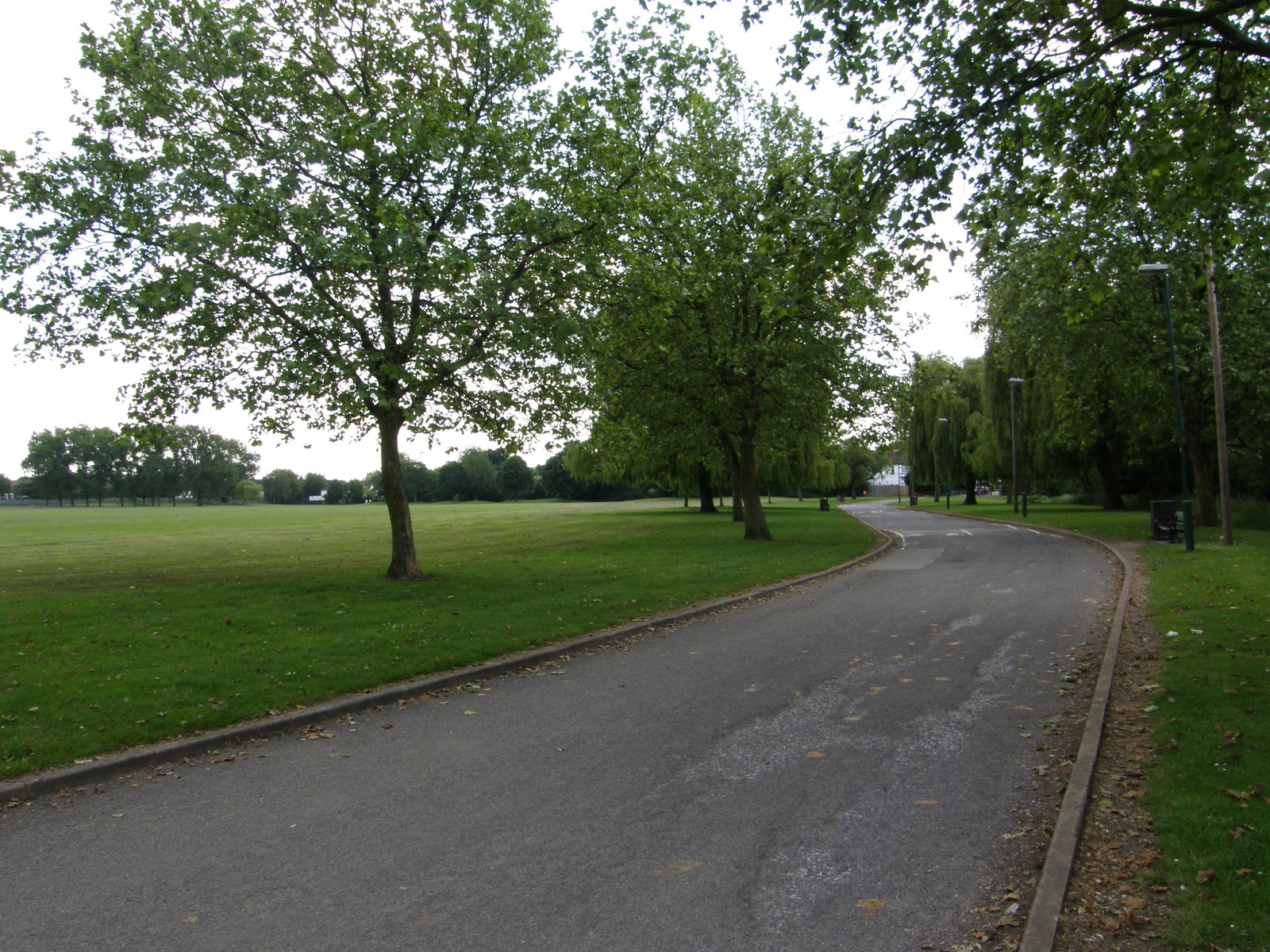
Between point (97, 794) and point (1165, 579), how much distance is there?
50.8 feet

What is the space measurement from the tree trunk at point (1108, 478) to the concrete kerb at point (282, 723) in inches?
1236

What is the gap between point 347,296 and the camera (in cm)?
1444

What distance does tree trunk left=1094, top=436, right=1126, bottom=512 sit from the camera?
36.0 meters

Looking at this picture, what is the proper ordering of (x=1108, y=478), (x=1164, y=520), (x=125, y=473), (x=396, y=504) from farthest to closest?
1. (x=125, y=473)
2. (x=1108, y=478)
3. (x=1164, y=520)
4. (x=396, y=504)

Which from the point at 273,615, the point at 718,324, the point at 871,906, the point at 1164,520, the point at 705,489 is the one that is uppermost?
the point at 718,324

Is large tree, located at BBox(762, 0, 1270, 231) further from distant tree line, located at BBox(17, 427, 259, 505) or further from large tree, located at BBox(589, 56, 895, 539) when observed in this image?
distant tree line, located at BBox(17, 427, 259, 505)

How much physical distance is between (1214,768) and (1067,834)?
1.60 meters

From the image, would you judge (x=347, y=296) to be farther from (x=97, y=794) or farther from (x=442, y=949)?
(x=442, y=949)

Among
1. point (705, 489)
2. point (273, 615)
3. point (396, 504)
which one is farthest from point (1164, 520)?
point (705, 489)

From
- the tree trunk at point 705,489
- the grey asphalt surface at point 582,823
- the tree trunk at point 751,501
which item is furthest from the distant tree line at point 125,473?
the grey asphalt surface at point 582,823

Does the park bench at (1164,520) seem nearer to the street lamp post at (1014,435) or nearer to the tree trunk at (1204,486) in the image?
the tree trunk at (1204,486)

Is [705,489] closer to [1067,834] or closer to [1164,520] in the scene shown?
[1164,520]

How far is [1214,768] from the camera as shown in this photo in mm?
5117

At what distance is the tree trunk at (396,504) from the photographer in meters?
15.3
